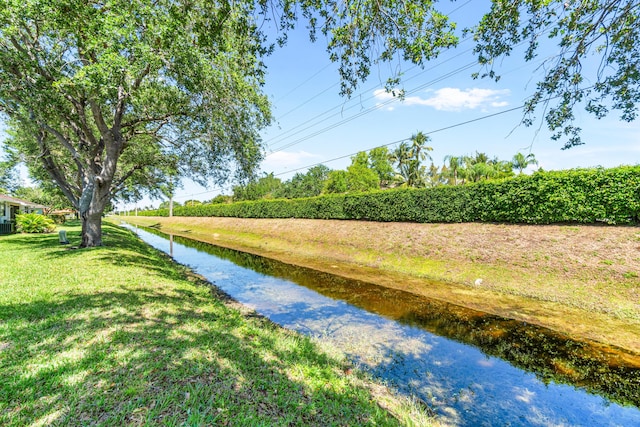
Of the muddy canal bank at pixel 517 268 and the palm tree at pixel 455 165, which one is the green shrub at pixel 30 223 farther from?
the palm tree at pixel 455 165

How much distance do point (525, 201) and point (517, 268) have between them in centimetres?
384

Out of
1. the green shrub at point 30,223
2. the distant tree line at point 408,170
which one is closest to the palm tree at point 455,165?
the distant tree line at point 408,170

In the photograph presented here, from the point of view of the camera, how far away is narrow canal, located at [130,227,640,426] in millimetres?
3951

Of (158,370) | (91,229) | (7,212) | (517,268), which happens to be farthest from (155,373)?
(7,212)

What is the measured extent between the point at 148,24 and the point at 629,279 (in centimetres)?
1506

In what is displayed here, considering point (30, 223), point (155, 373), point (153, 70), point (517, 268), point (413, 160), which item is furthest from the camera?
point (413, 160)

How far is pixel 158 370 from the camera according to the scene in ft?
11.1

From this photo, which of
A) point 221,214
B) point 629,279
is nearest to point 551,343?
point 629,279

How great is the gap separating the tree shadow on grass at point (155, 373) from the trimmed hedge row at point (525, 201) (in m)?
11.9

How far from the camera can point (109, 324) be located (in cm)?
466

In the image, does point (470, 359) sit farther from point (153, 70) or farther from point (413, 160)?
point (413, 160)

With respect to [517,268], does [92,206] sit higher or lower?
higher

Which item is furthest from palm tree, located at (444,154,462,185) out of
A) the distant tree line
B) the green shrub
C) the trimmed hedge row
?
the green shrub

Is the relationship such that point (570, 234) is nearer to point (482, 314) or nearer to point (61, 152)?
point (482, 314)
